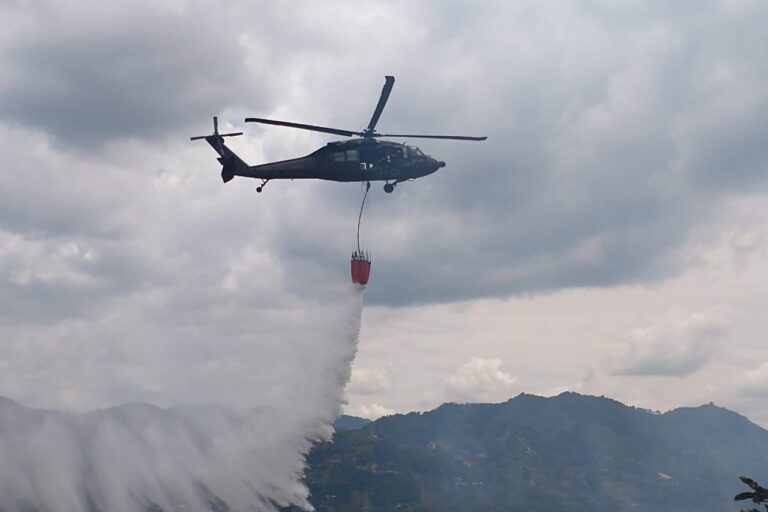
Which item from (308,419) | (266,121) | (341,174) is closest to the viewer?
(266,121)

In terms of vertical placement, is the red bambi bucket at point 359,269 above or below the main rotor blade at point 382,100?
below

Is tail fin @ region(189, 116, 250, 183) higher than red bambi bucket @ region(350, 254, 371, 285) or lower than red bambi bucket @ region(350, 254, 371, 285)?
higher

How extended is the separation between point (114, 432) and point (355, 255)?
106440 mm

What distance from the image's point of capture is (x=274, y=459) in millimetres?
115688

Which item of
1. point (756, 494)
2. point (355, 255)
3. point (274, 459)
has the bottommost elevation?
point (756, 494)

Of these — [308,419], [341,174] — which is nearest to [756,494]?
[341,174]

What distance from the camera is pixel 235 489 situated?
120 metres

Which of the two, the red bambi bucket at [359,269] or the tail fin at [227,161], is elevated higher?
the tail fin at [227,161]

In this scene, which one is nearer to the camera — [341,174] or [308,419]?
[341,174]

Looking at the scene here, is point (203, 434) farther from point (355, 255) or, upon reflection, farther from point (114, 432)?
point (355, 255)

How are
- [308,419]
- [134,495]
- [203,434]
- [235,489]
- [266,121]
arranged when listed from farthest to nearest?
[134,495] < [203,434] < [235,489] < [308,419] < [266,121]

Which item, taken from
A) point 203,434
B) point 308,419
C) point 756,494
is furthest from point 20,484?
point 756,494

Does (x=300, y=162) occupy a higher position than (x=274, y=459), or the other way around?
(x=300, y=162)

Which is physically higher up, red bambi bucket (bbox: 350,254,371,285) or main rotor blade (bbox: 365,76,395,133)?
main rotor blade (bbox: 365,76,395,133)
